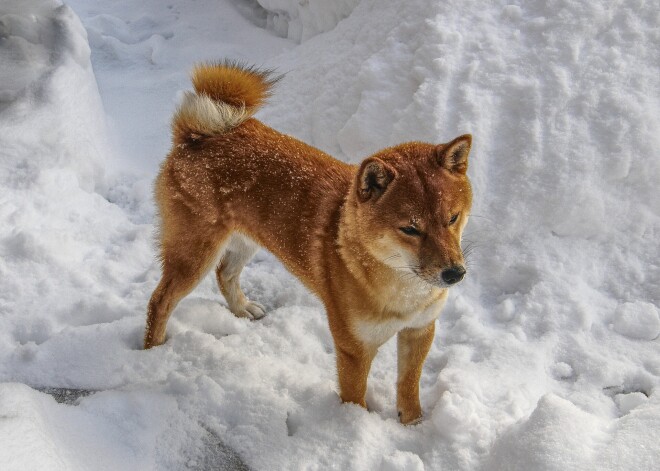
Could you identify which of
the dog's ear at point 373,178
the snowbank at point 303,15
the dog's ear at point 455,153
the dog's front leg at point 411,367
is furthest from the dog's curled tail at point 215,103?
the snowbank at point 303,15

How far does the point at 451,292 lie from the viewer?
338 centimetres

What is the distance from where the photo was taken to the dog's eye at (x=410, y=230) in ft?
7.14

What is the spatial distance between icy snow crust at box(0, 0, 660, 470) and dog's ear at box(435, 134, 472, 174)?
0.96 meters

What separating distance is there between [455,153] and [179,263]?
1.40 metres

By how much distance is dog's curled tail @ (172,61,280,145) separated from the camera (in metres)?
2.84

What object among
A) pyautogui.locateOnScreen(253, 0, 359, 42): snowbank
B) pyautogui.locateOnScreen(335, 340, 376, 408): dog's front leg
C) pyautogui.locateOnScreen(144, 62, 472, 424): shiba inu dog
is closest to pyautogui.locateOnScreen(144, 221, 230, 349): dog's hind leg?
pyautogui.locateOnScreen(144, 62, 472, 424): shiba inu dog

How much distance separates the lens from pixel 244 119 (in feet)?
9.65

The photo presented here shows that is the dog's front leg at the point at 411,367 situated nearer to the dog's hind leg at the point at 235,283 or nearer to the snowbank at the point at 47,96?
the dog's hind leg at the point at 235,283

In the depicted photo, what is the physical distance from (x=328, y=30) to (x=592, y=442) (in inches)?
146

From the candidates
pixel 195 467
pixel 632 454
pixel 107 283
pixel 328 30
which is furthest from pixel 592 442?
pixel 328 30

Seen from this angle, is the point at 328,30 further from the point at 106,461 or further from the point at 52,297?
the point at 106,461

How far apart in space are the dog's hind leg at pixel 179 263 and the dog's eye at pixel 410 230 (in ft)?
3.36

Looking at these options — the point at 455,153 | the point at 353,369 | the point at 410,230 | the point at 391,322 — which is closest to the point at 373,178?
the point at 410,230

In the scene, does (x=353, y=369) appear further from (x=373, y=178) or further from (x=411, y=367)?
(x=373, y=178)
